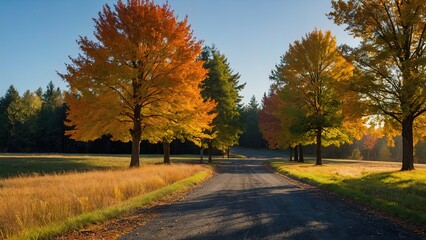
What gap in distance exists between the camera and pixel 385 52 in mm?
22688

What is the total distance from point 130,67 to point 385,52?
15.9 m

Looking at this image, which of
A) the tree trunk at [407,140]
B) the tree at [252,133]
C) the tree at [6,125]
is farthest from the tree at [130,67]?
the tree at [252,133]

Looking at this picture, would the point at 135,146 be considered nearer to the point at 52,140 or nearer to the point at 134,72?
the point at 134,72

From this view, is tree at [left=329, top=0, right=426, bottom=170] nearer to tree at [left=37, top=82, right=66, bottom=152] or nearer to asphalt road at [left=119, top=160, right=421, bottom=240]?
asphalt road at [left=119, top=160, right=421, bottom=240]

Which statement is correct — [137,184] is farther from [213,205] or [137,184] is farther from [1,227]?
[1,227]

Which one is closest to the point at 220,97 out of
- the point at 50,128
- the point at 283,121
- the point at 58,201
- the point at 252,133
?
the point at 283,121

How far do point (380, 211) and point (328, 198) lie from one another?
297 cm

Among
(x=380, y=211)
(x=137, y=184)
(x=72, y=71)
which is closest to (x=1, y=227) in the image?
(x=137, y=184)

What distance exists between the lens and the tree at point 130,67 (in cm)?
2189

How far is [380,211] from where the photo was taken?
11086 mm

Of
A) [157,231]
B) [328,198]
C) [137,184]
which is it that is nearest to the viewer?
[157,231]

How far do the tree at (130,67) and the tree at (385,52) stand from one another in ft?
34.5

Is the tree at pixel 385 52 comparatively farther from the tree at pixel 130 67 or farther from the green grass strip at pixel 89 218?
the green grass strip at pixel 89 218

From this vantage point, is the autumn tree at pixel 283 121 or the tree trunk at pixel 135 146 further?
the autumn tree at pixel 283 121
